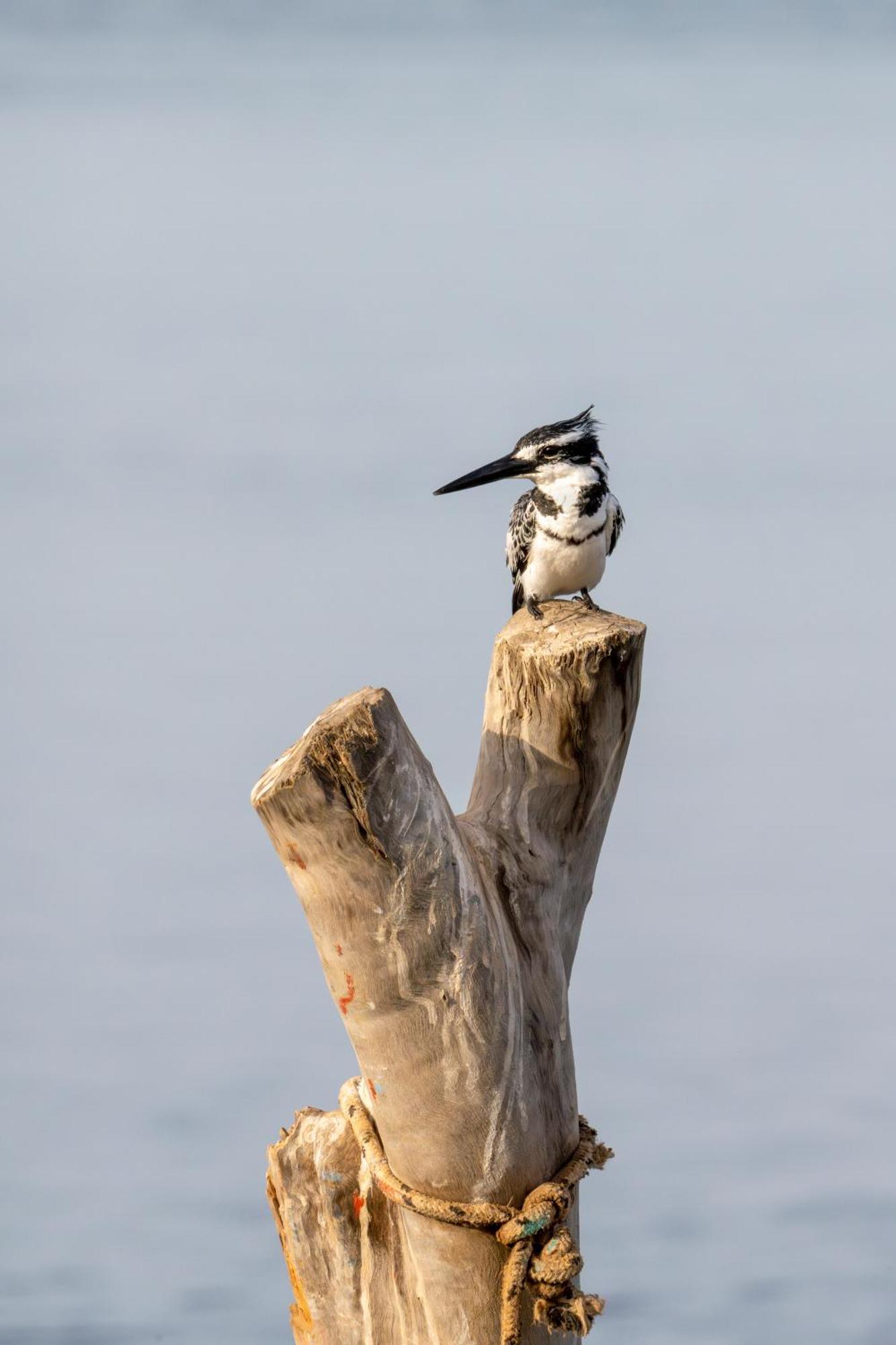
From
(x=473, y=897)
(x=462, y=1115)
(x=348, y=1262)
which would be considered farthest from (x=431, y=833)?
(x=348, y=1262)

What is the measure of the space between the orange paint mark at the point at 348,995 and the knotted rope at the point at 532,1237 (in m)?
0.51

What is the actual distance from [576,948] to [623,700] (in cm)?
76

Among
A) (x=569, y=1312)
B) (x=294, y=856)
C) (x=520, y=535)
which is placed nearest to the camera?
(x=294, y=856)

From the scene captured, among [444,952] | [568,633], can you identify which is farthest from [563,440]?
[444,952]

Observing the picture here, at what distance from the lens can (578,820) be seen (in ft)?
15.2

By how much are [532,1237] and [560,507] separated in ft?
9.35

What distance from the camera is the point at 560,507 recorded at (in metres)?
6.10

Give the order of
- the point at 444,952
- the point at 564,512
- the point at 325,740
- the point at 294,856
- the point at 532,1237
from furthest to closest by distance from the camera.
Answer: the point at 564,512 < the point at 532,1237 < the point at 444,952 < the point at 294,856 < the point at 325,740

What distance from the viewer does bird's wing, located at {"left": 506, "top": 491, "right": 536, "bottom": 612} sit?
6203mm

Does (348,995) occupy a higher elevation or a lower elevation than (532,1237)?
higher

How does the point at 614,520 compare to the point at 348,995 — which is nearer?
the point at 348,995

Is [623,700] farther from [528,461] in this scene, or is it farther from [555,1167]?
[528,461]

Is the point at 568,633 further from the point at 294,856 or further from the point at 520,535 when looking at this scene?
the point at 520,535

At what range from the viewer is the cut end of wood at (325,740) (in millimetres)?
3664
